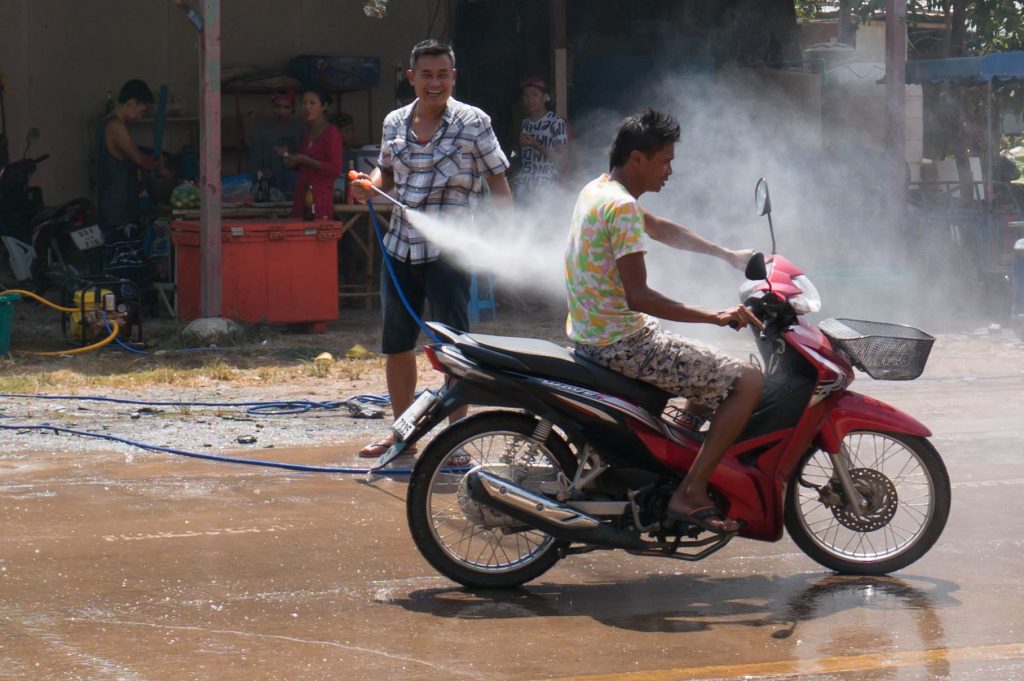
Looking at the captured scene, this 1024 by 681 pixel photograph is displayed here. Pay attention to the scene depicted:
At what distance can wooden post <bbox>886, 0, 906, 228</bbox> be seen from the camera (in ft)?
42.0

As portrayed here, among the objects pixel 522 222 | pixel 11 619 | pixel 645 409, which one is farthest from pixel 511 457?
pixel 522 222

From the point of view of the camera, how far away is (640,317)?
197 inches

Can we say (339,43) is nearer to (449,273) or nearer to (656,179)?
(449,273)

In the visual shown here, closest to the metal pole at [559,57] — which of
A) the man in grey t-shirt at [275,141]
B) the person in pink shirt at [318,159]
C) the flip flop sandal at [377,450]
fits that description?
the man in grey t-shirt at [275,141]

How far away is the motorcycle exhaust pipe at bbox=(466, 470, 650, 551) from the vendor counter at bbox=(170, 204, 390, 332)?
6.79 meters

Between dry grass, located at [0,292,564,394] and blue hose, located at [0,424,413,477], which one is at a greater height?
dry grass, located at [0,292,564,394]

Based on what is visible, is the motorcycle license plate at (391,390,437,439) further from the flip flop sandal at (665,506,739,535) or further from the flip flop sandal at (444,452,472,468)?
the flip flop sandal at (665,506,739,535)

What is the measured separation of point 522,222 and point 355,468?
5.20 m

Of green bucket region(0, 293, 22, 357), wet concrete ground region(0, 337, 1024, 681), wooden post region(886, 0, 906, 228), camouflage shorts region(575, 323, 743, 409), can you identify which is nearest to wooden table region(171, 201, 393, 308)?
green bucket region(0, 293, 22, 357)

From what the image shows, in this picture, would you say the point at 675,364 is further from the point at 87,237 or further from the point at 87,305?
the point at 87,237

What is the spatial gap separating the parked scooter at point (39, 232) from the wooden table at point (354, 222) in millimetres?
1124

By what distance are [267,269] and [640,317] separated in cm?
704

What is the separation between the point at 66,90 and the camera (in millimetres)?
13484

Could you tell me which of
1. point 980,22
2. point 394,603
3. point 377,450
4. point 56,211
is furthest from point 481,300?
point 980,22
